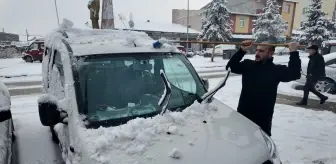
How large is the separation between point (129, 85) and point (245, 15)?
46210mm

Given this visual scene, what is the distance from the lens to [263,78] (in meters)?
3.43

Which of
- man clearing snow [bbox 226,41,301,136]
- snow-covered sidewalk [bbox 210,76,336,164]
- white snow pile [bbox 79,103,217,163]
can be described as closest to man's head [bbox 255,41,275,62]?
man clearing snow [bbox 226,41,301,136]

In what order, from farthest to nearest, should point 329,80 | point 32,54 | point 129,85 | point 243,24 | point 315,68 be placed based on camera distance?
point 243,24 < point 32,54 < point 329,80 < point 315,68 < point 129,85

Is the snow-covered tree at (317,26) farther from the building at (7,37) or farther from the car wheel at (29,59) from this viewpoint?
the building at (7,37)

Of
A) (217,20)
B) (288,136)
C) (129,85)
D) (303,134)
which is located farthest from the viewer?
(217,20)

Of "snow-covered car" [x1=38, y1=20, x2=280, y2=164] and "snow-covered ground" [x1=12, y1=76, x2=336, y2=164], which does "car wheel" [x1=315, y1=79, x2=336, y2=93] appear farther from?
"snow-covered car" [x1=38, y1=20, x2=280, y2=164]

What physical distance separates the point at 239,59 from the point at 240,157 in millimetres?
1775

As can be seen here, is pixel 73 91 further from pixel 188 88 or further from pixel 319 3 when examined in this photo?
pixel 319 3

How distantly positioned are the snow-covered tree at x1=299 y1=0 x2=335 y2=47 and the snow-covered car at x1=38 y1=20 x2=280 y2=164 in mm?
31235

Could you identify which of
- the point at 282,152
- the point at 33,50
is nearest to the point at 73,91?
the point at 282,152

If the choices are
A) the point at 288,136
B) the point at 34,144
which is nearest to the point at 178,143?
the point at 34,144

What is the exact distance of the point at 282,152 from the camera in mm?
4371

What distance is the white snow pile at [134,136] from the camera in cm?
202

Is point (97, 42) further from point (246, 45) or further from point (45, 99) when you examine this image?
point (246, 45)
